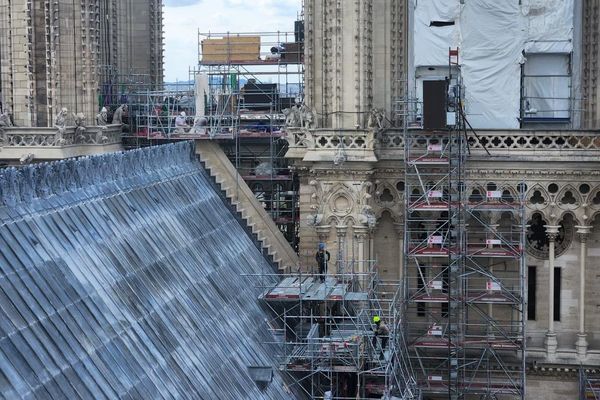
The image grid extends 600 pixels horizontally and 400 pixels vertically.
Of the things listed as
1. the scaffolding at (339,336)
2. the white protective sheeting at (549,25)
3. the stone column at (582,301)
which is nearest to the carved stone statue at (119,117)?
the scaffolding at (339,336)

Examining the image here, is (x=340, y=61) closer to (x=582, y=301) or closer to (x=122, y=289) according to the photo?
(x=582, y=301)

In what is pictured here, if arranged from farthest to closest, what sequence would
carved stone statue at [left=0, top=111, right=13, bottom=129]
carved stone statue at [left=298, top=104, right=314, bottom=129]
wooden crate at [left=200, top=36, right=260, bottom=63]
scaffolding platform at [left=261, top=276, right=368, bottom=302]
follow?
wooden crate at [left=200, top=36, right=260, bottom=63] → carved stone statue at [left=0, top=111, right=13, bottom=129] → carved stone statue at [left=298, top=104, right=314, bottom=129] → scaffolding platform at [left=261, top=276, right=368, bottom=302]

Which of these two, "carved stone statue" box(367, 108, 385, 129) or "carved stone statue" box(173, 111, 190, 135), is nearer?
"carved stone statue" box(367, 108, 385, 129)

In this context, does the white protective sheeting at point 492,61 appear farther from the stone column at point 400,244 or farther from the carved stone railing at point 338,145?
the carved stone railing at point 338,145

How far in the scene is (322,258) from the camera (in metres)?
45.0

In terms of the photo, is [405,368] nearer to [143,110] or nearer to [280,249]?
[280,249]

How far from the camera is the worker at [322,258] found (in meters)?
45.0

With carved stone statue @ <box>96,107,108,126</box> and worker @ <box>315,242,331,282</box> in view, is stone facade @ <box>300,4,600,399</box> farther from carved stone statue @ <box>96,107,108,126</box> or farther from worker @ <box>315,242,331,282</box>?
carved stone statue @ <box>96,107,108,126</box>

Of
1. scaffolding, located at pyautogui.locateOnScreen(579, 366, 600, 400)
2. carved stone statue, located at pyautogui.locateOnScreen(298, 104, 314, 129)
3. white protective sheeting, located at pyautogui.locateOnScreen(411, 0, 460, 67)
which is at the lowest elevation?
scaffolding, located at pyautogui.locateOnScreen(579, 366, 600, 400)

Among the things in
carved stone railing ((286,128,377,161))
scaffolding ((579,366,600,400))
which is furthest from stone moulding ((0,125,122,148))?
scaffolding ((579,366,600,400))

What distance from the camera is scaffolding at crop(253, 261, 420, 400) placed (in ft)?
128

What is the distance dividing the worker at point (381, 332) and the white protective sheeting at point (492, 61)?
35.4ft

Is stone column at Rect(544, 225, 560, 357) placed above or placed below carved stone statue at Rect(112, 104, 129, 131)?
below

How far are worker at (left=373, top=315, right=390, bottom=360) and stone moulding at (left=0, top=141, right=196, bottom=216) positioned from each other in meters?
8.23
